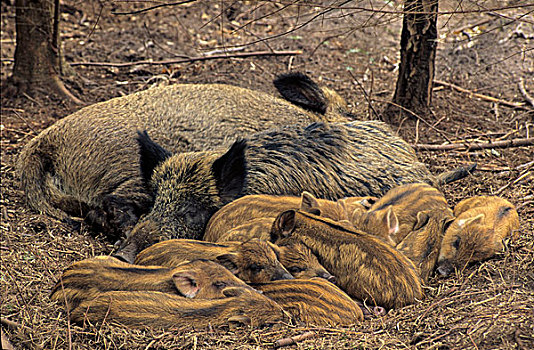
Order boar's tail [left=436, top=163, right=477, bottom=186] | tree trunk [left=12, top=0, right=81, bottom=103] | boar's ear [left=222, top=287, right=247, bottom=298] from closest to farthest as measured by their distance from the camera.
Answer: boar's ear [left=222, top=287, right=247, bottom=298], boar's tail [left=436, top=163, right=477, bottom=186], tree trunk [left=12, top=0, right=81, bottom=103]

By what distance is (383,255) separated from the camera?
11.2 feet

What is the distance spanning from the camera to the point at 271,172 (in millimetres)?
4422

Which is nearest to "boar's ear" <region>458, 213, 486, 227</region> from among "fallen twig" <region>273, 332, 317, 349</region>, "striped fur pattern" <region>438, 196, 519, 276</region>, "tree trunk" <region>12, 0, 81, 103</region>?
"striped fur pattern" <region>438, 196, 519, 276</region>

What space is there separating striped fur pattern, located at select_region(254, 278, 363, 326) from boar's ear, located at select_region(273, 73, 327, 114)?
119 inches

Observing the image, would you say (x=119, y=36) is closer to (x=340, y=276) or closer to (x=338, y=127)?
(x=338, y=127)

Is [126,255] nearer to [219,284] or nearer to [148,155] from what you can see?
[148,155]

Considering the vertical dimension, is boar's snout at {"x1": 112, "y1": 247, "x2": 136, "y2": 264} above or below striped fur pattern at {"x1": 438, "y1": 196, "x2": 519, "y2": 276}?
below

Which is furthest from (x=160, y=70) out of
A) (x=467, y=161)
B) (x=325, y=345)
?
(x=325, y=345)

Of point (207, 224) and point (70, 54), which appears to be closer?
point (207, 224)

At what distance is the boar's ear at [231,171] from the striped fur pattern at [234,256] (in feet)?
2.28

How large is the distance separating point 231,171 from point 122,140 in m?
1.42

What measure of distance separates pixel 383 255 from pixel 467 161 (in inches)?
100

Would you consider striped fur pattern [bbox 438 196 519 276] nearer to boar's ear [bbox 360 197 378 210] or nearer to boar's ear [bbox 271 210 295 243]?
boar's ear [bbox 360 197 378 210]

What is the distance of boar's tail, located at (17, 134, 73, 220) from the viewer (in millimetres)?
4984
